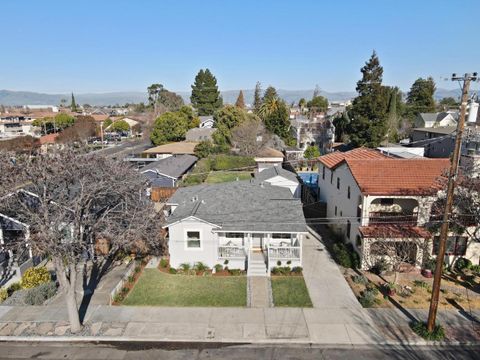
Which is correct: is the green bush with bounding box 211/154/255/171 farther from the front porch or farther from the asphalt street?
the asphalt street

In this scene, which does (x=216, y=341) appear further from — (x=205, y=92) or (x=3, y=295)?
(x=205, y=92)

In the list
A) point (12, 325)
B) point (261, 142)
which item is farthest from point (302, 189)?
point (12, 325)

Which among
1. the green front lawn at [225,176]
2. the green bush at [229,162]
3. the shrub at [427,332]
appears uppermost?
the green bush at [229,162]

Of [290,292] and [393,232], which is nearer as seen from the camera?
[290,292]

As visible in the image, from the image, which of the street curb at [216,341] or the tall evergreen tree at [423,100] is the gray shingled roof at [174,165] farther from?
the tall evergreen tree at [423,100]

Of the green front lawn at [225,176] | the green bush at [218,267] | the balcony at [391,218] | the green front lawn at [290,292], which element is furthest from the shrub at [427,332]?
the green front lawn at [225,176]

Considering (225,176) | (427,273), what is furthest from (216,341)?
(225,176)

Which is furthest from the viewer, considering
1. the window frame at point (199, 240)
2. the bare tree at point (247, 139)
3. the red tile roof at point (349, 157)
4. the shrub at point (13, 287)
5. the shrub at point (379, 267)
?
the bare tree at point (247, 139)
